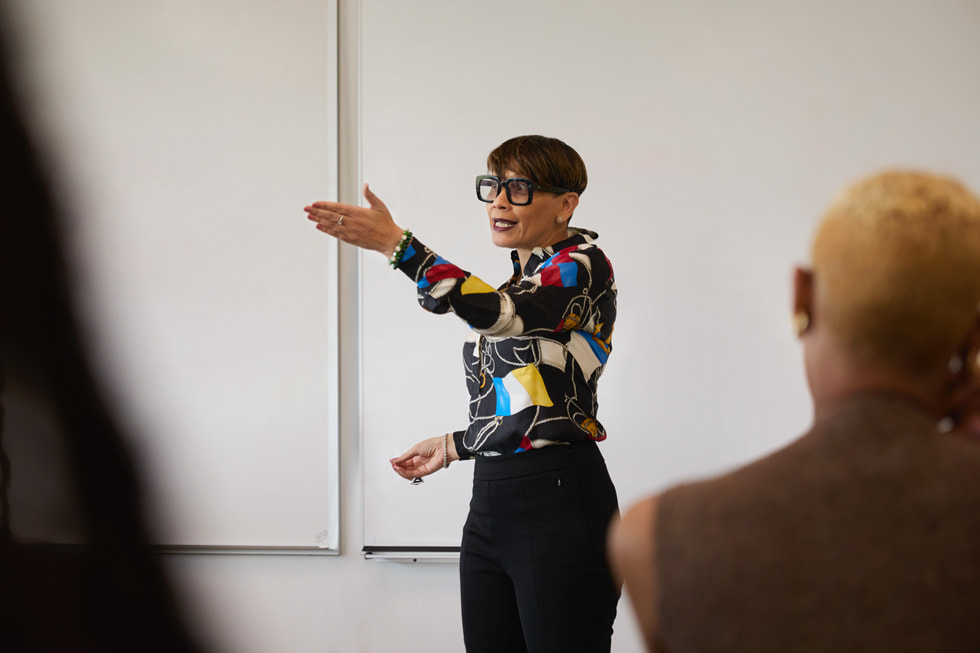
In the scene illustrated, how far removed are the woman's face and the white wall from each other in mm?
1121

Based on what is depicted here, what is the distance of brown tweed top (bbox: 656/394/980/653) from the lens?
0.69 m

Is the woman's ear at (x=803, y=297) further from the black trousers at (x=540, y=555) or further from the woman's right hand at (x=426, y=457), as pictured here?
the woman's right hand at (x=426, y=457)

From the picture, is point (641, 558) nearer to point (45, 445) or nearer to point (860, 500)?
point (860, 500)

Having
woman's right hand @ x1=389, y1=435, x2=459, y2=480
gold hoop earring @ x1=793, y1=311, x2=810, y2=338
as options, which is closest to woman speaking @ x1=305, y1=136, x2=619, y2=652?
woman's right hand @ x1=389, y1=435, x2=459, y2=480

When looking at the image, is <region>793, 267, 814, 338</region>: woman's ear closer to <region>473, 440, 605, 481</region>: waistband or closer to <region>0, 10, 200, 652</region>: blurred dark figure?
<region>0, 10, 200, 652</region>: blurred dark figure

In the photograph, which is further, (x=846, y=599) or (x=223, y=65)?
(x=223, y=65)

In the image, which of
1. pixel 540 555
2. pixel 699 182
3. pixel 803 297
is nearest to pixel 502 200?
pixel 540 555

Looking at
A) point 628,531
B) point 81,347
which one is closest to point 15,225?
point 81,347

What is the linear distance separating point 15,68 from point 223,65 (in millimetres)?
3205

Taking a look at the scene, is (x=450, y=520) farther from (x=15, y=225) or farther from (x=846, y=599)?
(x=15, y=225)

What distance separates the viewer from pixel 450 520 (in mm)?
3004

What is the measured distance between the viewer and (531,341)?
173cm

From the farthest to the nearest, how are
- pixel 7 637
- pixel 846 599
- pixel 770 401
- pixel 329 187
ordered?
pixel 329 187
pixel 770 401
pixel 846 599
pixel 7 637

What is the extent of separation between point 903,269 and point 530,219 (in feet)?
3.90
